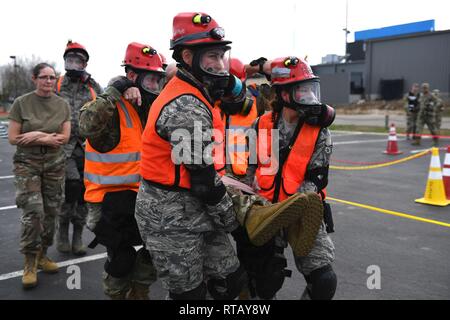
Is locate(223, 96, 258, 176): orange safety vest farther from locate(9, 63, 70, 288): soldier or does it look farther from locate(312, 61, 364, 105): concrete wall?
locate(312, 61, 364, 105): concrete wall

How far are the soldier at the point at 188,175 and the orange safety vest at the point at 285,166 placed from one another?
0.46 metres

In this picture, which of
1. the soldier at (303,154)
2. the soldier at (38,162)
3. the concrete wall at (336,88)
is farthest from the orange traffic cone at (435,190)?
the concrete wall at (336,88)

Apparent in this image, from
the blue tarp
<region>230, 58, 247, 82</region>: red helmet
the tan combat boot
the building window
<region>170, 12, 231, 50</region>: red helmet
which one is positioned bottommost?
the tan combat boot

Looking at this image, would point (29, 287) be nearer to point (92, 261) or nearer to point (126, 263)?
point (92, 261)

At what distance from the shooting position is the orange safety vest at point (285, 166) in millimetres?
3020

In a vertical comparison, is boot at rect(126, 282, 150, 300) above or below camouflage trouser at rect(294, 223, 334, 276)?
below

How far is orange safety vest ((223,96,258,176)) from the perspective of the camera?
11.5 feet

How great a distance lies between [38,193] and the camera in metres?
4.17

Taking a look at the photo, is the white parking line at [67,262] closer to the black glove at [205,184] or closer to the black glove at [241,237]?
the black glove at [241,237]

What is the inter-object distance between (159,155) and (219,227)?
0.60 meters

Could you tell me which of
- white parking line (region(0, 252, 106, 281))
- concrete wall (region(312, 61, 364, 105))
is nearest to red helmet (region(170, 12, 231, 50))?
white parking line (region(0, 252, 106, 281))

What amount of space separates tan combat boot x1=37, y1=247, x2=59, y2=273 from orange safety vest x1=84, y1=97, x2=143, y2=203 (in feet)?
4.91

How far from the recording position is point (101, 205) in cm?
338
